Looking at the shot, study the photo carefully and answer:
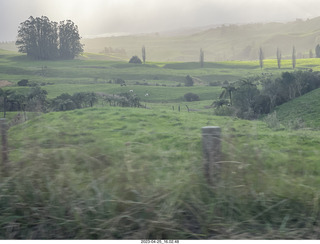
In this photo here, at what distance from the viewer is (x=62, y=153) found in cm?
481

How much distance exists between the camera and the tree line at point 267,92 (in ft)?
158

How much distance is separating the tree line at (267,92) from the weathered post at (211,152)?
128ft

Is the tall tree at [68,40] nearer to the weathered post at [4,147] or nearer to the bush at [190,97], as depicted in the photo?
the bush at [190,97]

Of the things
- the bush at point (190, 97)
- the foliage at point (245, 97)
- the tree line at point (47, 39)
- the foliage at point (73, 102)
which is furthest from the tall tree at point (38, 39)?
the foliage at point (245, 97)

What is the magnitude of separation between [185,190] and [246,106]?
45.4 meters

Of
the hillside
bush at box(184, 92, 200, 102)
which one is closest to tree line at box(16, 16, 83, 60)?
bush at box(184, 92, 200, 102)

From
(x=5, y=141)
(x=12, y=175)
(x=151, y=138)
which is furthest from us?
(x=151, y=138)

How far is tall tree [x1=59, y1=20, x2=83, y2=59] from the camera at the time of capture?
144 metres

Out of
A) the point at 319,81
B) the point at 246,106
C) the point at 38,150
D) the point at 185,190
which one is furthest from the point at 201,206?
the point at 319,81

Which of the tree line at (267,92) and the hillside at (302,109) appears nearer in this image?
the hillside at (302,109)

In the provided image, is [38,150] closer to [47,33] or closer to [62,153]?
[62,153]

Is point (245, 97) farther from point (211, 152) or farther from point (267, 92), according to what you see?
point (211, 152)

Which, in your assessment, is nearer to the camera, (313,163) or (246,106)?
(313,163)

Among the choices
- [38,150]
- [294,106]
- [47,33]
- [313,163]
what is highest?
[47,33]
